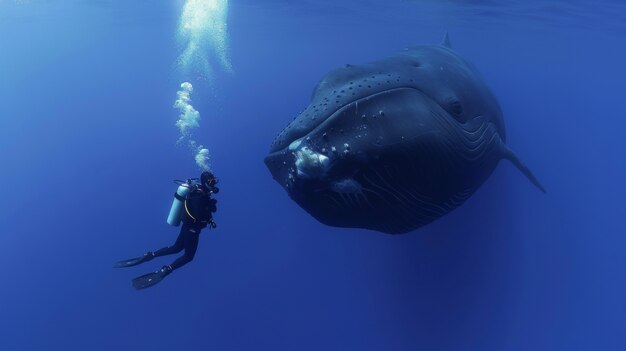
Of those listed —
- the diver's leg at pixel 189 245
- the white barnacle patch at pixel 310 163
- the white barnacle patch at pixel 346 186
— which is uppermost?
the diver's leg at pixel 189 245

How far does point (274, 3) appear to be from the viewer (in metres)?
38.9

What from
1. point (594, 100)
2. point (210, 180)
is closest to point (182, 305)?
point (210, 180)

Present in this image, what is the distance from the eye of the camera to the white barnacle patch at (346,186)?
4.96 m

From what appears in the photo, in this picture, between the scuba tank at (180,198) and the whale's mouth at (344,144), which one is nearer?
the whale's mouth at (344,144)

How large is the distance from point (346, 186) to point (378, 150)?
0.52 meters

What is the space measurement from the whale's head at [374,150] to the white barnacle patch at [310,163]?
0.03 feet

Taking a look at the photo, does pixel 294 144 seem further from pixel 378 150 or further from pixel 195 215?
pixel 195 215

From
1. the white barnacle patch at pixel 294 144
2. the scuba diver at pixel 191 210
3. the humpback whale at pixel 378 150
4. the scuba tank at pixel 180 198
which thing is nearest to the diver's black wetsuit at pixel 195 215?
the scuba diver at pixel 191 210

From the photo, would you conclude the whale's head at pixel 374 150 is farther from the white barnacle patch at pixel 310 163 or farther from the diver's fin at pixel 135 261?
the diver's fin at pixel 135 261

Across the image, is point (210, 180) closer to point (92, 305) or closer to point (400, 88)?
point (400, 88)

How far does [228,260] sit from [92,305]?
748 cm

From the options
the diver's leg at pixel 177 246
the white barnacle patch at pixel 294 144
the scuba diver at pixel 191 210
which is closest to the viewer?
the white barnacle patch at pixel 294 144

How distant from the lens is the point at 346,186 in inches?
196

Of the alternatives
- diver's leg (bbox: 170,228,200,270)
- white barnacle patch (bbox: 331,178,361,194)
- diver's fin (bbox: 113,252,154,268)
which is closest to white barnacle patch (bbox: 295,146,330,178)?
white barnacle patch (bbox: 331,178,361,194)
